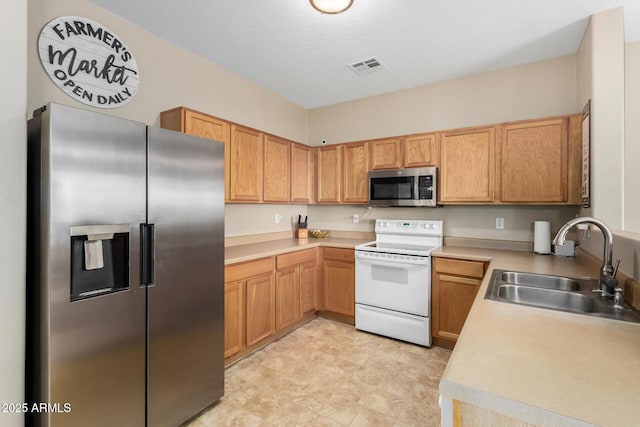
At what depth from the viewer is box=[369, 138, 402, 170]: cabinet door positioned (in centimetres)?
334

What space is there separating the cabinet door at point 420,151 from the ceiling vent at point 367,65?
31.8 inches

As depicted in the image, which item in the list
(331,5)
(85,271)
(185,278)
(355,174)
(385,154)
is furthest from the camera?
(355,174)

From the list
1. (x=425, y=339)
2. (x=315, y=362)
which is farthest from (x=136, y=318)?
(x=425, y=339)

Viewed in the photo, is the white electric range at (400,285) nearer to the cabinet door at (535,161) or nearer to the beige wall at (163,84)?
the cabinet door at (535,161)

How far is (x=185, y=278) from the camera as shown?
5.87 ft

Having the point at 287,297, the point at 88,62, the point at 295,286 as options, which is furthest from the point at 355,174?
the point at 88,62

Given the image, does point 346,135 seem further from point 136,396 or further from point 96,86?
point 136,396

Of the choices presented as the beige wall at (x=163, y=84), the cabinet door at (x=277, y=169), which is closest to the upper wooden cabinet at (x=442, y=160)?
the cabinet door at (x=277, y=169)

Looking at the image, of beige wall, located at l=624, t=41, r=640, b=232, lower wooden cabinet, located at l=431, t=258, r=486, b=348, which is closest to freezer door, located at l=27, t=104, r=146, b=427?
lower wooden cabinet, located at l=431, t=258, r=486, b=348

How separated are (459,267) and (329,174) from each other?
1.89 meters

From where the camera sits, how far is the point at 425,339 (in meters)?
2.77

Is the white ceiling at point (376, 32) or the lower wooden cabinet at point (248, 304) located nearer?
the white ceiling at point (376, 32)

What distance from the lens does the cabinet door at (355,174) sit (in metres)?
3.55

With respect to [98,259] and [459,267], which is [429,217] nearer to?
[459,267]
